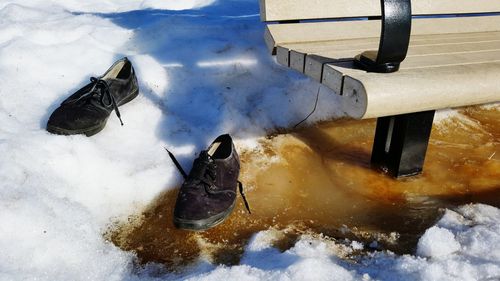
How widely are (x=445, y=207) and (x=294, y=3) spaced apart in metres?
1.21

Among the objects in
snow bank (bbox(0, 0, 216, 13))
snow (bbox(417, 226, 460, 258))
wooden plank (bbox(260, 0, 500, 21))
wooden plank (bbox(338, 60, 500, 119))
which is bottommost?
snow (bbox(417, 226, 460, 258))

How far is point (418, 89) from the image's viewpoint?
158cm

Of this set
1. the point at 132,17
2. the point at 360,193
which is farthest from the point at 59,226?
the point at 132,17

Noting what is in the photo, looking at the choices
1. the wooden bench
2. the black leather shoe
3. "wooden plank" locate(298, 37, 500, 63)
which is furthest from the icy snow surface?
"wooden plank" locate(298, 37, 500, 63)

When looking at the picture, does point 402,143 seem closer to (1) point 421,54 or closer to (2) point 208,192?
(1) point 421,54

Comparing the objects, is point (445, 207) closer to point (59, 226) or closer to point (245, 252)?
point (245, 252)

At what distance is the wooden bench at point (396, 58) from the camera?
156 cm

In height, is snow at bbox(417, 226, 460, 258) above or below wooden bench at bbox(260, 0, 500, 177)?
below

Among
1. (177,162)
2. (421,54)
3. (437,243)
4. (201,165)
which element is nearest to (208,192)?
(201,165)

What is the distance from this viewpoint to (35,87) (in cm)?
266

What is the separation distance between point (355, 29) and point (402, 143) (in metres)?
0.65

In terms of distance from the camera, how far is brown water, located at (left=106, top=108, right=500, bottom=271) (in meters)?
1.86

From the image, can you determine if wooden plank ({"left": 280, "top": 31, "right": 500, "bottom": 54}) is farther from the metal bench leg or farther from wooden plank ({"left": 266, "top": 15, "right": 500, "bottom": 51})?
the metal bench leg

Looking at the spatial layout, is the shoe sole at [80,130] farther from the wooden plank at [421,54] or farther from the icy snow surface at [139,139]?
Answer: the wooden plank at [421,54]
